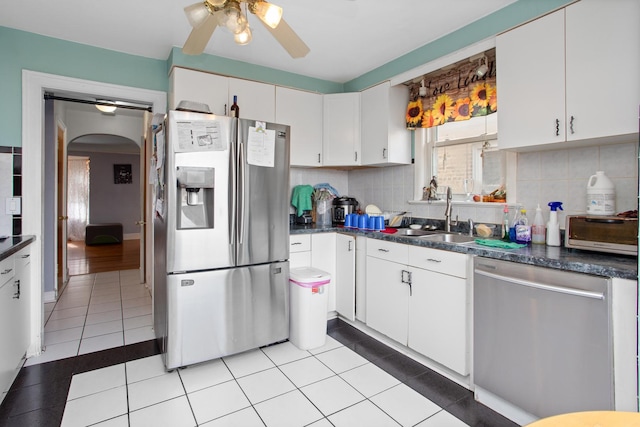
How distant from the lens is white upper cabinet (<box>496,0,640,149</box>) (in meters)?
Answer: 1.62

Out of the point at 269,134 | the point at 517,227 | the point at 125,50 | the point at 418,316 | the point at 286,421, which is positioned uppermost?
the point at 125,50

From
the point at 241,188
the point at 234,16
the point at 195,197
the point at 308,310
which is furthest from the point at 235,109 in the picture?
the point at 308,310

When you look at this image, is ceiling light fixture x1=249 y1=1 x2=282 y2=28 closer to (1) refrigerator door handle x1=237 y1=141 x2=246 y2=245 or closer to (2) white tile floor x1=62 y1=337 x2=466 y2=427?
(1) refrigerator door handle x1=237 y1=141 x2=246 y2=245

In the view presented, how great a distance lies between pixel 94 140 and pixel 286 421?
26.4 feet

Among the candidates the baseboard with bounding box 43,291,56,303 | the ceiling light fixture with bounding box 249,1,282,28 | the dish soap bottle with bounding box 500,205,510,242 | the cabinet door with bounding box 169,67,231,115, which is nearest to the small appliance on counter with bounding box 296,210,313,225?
the cabinet door with bounding box 169,67,231,115

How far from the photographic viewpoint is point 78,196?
8719 mm

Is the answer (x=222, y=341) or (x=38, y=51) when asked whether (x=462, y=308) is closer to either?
(x=222, y=341)

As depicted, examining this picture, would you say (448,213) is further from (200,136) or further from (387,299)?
(200,136)

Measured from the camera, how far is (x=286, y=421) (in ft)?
5.76

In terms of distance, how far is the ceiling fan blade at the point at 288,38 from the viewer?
1.76m

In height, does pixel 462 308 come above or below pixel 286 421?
above

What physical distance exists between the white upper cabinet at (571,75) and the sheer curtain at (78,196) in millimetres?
9887

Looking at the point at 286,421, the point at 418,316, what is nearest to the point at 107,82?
the point at 286,421

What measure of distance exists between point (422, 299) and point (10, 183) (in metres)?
3.09
